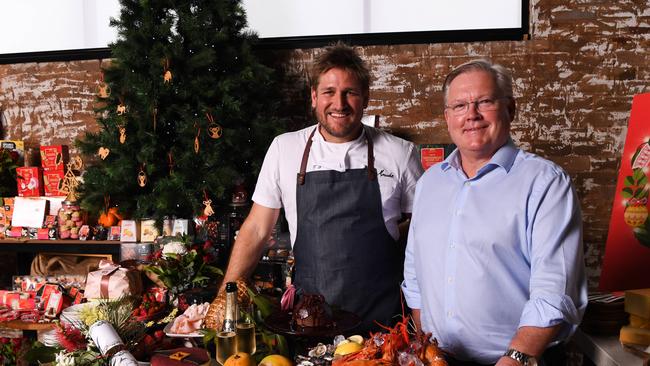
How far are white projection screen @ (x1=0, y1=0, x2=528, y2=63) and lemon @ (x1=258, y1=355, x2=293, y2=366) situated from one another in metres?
2.83

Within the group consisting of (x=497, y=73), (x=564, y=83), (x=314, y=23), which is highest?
(x=314, y=23)

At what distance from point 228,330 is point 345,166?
3.45ft

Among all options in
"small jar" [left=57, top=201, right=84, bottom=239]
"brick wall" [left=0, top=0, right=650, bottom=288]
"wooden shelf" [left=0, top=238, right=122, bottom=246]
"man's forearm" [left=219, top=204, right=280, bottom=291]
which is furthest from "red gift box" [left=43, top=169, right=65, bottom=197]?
"man's forearm" [left=219, top=204, right=280, bottom=291]

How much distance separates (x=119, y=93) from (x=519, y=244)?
8.91 ft

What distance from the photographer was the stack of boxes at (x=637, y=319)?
2.11 meters

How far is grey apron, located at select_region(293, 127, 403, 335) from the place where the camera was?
8.04 feet

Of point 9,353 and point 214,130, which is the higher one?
point 214,130

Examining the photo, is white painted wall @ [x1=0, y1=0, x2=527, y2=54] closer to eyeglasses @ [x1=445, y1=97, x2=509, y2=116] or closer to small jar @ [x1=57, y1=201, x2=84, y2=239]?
small jar @ [x1=57, y1=201, x2=84, y2=239]

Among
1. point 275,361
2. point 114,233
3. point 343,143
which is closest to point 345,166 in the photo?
point 343,143

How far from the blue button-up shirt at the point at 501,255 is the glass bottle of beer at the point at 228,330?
0.67m

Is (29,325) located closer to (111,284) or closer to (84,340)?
(111,284)

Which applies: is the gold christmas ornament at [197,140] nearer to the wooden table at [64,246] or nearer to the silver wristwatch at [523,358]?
the wooden table at [64,246]

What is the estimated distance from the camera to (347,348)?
1.59m

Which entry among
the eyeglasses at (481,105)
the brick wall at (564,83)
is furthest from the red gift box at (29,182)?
the eyeglasses at (481,105)
